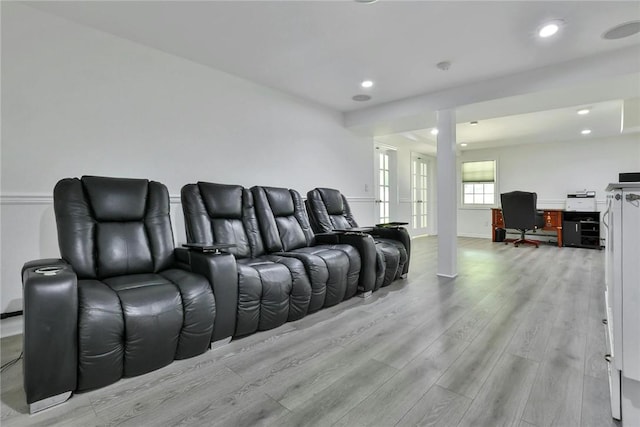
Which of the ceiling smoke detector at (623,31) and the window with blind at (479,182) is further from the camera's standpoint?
the window with blind at (479,182)

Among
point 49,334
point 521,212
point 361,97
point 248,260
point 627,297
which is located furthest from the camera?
point 521,212

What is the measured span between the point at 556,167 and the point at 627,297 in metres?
6.95

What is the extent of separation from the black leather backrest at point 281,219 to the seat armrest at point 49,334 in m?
1.60

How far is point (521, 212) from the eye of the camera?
5957 millimetres

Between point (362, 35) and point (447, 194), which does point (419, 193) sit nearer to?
point (447, 194)

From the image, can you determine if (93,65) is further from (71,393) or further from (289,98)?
(71,393)

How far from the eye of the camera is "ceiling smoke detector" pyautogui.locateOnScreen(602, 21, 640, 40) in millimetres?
2300

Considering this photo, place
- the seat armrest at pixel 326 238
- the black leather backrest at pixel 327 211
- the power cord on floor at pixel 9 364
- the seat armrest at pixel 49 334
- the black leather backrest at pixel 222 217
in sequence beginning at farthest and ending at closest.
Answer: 1. the black leather backrest at pixel 327 211
2. the seat armrest at pixel 326 238
3. the black leather backrest at pixel 222 217
4. the power cord on floor at pixel 9 364
5. the seat armrest at pixel 49 334

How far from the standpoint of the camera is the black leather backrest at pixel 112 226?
6.10 feet

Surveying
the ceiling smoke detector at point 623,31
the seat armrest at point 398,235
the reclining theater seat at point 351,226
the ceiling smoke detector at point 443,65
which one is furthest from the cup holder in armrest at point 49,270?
the ceiling smoke detector at point 623,31

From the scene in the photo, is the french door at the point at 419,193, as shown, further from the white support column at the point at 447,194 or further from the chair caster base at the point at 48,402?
the chair caster base at the point at 48,402

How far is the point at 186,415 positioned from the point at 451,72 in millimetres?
3587

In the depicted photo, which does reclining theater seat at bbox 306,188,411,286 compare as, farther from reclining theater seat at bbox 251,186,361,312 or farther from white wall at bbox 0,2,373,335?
white wall at bbox 0,2,373,335

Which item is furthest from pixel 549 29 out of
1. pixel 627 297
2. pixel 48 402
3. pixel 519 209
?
pixel 519 209
